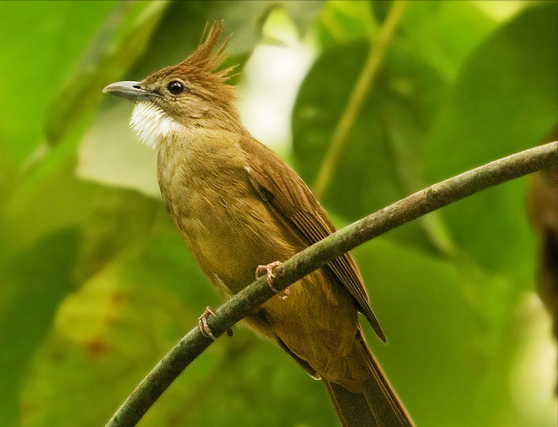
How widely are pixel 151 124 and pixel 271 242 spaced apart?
2.98ft

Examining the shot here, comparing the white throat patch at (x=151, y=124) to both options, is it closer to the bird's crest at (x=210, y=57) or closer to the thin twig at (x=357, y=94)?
the bird's crest at (x=210, y=57)

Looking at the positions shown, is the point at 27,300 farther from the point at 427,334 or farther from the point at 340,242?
the point at 340,242

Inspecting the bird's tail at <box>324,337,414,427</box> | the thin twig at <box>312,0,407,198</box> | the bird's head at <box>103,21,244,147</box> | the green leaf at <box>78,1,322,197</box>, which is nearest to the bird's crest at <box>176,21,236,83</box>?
the bird's head at <box>103,21,244,147</box>

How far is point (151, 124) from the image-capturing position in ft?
13.7

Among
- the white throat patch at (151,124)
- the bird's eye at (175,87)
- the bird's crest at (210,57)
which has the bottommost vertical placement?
the white throat patch at (151,124)

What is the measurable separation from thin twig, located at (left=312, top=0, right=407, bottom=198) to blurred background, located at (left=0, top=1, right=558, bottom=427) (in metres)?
0.02

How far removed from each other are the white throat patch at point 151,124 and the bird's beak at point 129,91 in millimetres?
33

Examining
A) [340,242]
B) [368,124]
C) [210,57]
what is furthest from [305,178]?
[340,242]

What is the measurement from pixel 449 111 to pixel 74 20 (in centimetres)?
161

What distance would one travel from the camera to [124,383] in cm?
429

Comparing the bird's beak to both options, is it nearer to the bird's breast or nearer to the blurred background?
the blurred background

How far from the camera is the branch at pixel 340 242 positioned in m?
2.19

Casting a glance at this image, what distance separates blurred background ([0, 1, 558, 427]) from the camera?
4039mm

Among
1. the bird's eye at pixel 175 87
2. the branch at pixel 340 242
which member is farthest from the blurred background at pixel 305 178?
the branch at pixel 340 242
